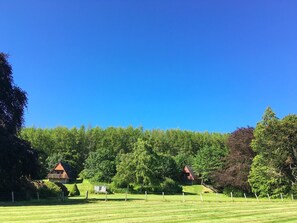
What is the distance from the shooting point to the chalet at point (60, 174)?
80.3m

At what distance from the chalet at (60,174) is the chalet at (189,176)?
30.4 meters

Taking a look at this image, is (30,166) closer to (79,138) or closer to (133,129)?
(79,138)

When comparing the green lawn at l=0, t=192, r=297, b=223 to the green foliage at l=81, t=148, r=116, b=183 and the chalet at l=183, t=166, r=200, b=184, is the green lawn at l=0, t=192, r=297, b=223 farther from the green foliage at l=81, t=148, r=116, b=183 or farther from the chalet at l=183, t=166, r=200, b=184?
the chalet at l=183, t=166, r=200, b=184

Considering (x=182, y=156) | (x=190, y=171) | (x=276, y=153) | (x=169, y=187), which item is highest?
(x=182, y=156)

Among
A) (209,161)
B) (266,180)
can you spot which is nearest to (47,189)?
(266,180)

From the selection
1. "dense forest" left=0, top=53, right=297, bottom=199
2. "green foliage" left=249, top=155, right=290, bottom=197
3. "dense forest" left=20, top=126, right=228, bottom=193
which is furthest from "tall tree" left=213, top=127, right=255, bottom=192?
"dense forest" left=20, top=126, right=228, bottom=193

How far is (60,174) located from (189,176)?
3385 cm

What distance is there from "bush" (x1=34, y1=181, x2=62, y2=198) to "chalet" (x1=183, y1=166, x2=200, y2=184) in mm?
54114

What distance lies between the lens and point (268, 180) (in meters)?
47.4

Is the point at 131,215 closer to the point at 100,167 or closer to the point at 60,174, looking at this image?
the point at 100,167

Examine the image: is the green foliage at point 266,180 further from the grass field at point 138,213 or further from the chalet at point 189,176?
the chalet at point 189,176

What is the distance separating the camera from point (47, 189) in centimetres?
3744

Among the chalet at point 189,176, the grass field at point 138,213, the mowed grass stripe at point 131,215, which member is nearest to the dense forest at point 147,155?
the chalet at point 189,176

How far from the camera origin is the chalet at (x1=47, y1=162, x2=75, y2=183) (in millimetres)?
80312
